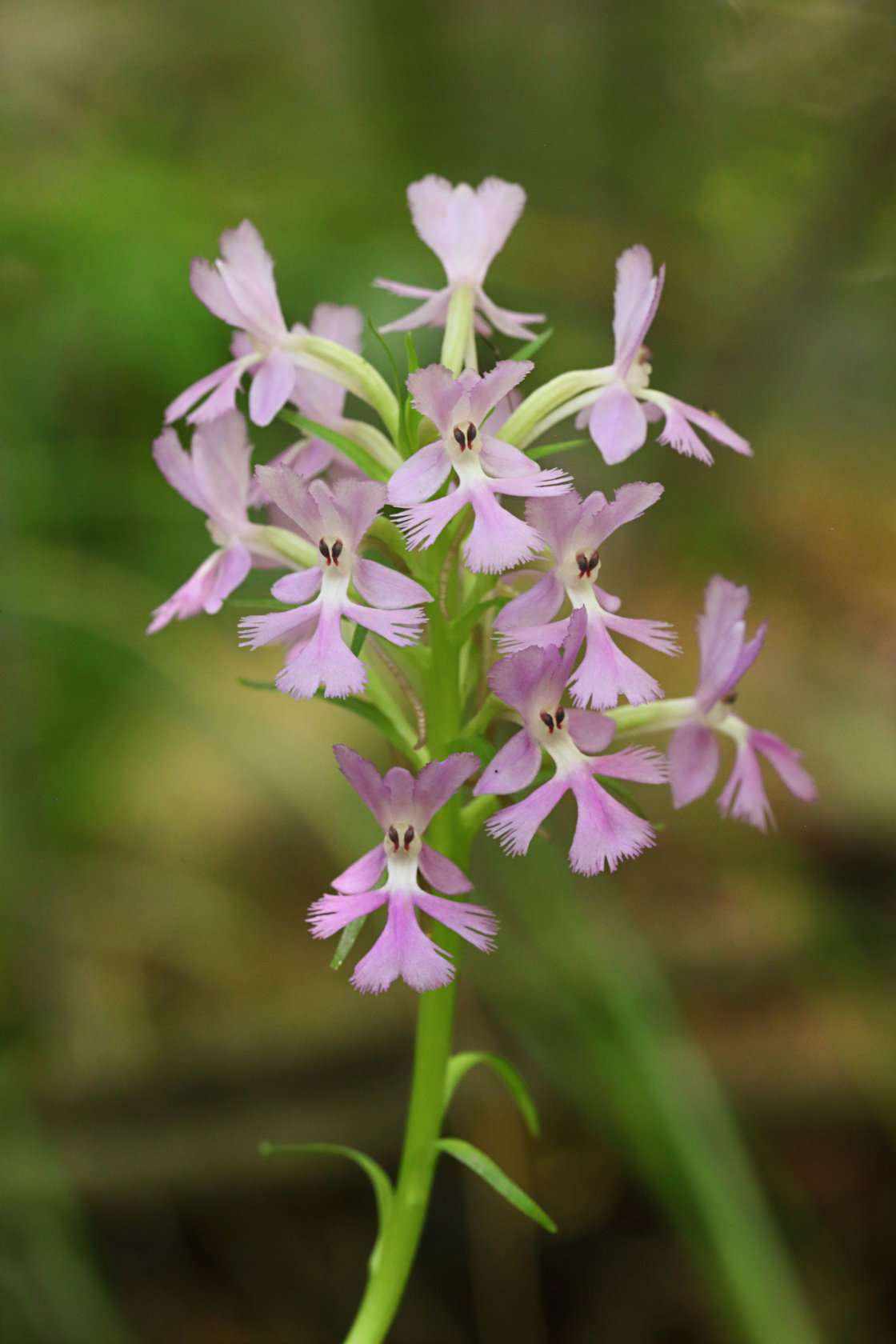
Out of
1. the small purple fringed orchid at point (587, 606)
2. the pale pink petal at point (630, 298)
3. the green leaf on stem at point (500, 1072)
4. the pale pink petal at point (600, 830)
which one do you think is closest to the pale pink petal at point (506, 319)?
the pale pink petal at point (630, 298)

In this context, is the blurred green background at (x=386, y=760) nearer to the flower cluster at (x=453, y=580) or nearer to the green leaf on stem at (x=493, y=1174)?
the green leaf on stem at (x=493, y=1174)

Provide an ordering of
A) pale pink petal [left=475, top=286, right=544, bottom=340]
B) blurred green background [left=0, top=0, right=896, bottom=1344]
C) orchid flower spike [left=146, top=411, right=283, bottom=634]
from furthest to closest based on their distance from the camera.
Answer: blurred green background [left=0, top=0, right=896, bottom=1344], pale pink petal [left=475, top=286, right=544, bottom=340], orchid flower spike [left=146, top=411, right=283, bottom=634]

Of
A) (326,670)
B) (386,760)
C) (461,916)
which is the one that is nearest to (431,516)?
(326,670)

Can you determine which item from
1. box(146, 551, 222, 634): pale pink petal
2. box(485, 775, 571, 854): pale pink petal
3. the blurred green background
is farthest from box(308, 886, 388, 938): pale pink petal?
the blurred green background

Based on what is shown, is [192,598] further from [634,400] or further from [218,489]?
[634,400]

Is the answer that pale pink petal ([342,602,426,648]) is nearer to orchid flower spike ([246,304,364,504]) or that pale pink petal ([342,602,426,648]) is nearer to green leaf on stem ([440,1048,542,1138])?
orchid flower spike ([246,304,364,504])

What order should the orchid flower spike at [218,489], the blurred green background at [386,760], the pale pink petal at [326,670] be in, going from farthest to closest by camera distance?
the blurred green background at [386,760] → the orchid flower spike at [218,489] → the pale pink petal at [326,670]
